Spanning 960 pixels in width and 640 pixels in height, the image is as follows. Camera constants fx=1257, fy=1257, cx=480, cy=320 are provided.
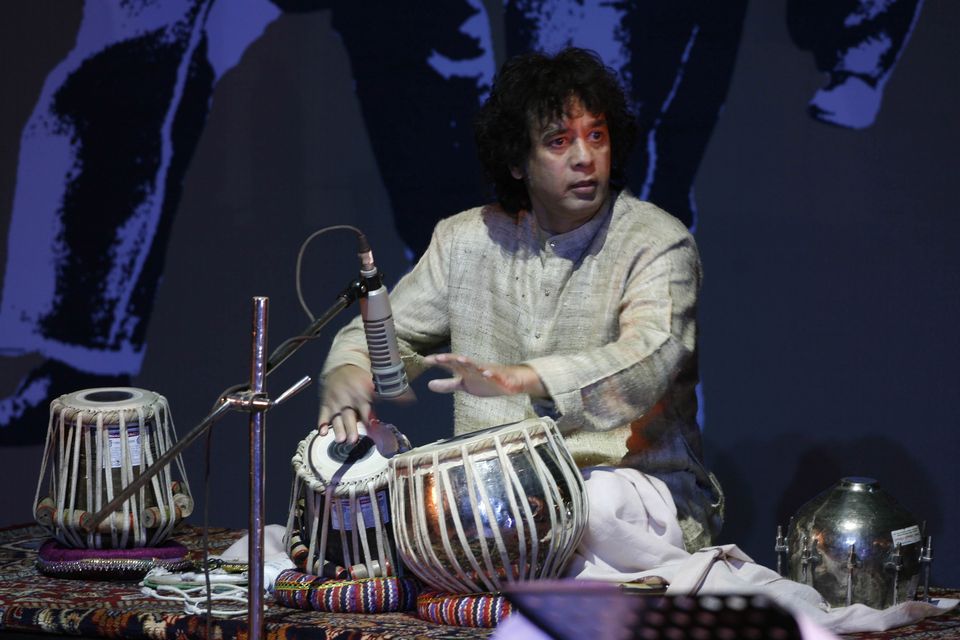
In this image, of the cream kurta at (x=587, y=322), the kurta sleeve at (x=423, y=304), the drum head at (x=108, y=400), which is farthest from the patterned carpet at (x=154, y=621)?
the kurta sleeve at (x=423, y=304)

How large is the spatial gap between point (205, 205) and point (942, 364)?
→ 2732 millimetres

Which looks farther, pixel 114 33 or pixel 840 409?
pixel 114 33

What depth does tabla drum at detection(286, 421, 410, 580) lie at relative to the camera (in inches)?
122

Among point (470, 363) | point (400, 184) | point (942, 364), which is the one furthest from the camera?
point (400, 184)

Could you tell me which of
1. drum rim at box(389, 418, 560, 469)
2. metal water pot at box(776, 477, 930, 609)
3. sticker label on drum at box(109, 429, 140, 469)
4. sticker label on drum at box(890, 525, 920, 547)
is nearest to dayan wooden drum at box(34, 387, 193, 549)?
Answer: sticker label on drum at box(109, 429, 140, 469)

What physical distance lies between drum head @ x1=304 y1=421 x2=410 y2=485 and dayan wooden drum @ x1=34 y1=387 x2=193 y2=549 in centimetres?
68

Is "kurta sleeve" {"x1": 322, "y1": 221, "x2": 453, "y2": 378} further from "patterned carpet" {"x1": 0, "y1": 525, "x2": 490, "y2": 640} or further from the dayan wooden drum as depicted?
"patterned carpet" {"x1": 0, "y1": 525, "x2": 490, "y2": 640}

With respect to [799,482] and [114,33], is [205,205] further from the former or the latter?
[799,482]

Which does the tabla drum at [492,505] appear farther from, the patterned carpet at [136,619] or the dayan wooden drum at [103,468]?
the dayan wooden drum at [103,468]

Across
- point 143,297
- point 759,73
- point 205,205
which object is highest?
point 759,73

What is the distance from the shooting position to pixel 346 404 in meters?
3.11

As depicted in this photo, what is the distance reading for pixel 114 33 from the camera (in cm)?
491

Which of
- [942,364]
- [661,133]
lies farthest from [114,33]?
→ [942,364]

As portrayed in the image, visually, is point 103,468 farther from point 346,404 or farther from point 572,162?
point 572,162
